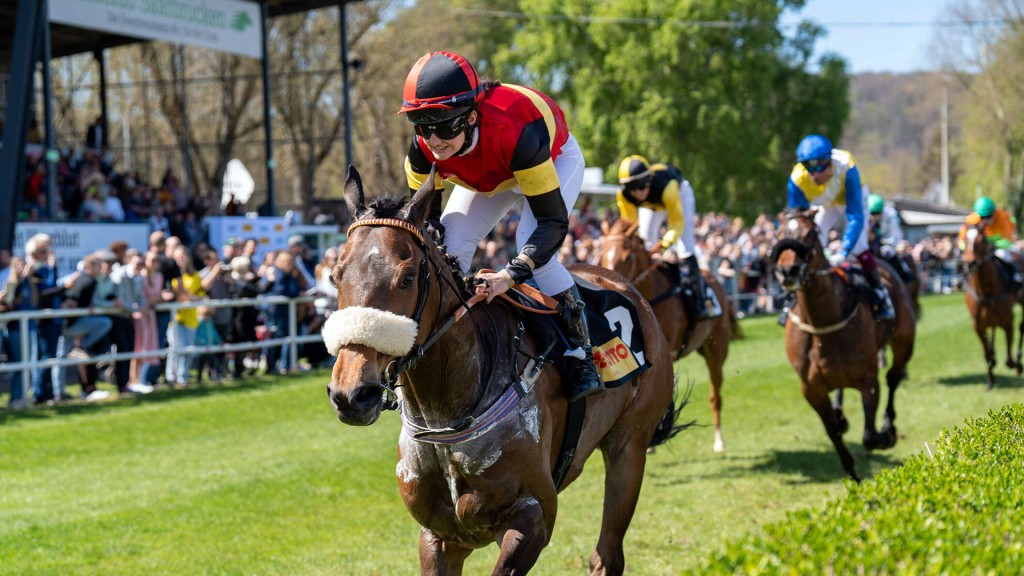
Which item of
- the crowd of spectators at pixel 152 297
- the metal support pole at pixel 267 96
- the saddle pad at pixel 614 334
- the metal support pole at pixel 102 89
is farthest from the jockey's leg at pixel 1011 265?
the metal support pole at pixel 102 89

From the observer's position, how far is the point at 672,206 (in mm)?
9844

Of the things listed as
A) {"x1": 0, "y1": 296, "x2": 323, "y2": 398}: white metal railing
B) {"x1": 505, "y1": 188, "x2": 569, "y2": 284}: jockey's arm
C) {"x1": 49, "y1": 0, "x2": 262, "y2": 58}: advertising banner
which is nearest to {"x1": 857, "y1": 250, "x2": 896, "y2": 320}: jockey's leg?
{"x1": 505, "y1": 188, "x2": 569, "y2": 284}: jockey's arm

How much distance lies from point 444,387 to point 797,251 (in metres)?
5.02

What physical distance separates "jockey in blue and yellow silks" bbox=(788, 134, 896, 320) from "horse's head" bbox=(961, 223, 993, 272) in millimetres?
6003

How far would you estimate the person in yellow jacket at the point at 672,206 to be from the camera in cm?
964

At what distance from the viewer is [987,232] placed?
15.4 metres

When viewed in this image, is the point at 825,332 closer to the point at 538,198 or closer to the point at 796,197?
the point at 796,197

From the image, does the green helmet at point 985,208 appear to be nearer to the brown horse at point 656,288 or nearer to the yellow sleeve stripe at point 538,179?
the brown horse at point 656,288

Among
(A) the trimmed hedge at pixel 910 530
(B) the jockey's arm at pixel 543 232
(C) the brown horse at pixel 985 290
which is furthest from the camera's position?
(C) the brown horse at pixel 985 290

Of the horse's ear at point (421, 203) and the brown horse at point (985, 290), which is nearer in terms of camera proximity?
the horse's ear at point (421, 203)

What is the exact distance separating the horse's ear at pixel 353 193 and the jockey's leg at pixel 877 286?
640 centimetres

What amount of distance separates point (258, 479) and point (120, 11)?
44.9 ft

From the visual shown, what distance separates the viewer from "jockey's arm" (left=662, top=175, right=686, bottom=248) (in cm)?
978

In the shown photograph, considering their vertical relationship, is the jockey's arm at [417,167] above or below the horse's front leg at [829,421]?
above
